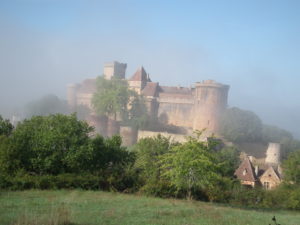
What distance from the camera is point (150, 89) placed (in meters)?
62.5

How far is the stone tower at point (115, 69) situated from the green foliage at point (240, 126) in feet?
81.9

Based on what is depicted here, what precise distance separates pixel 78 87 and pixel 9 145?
1978 inches

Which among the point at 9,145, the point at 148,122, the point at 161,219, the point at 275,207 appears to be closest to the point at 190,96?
the point at 148,122

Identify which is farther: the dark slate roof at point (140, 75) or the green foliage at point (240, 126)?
the dark slate roof at point (140, 75)

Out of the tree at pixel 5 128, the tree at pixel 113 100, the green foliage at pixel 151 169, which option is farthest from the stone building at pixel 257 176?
the tree at pixel 5 128

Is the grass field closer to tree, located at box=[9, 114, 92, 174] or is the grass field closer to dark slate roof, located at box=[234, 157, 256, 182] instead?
tree, located at box=[9, 114, 92, 174]

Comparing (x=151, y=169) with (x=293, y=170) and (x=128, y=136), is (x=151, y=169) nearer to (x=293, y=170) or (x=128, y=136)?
(x=293, y=170)

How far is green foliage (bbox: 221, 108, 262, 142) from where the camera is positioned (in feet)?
176

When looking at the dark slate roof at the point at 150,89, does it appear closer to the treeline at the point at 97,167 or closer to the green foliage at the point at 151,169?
the green foliage at the point at 151,169

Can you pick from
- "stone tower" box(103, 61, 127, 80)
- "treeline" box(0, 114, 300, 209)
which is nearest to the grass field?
"treeline" box(0, 114, 300, 209)

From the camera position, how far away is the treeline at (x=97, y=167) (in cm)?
1928

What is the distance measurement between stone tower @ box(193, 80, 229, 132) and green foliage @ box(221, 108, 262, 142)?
1.16 meters

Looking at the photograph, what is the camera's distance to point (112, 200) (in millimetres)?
15742

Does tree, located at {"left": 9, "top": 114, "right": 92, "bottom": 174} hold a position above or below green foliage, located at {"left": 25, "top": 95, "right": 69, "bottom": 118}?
below
